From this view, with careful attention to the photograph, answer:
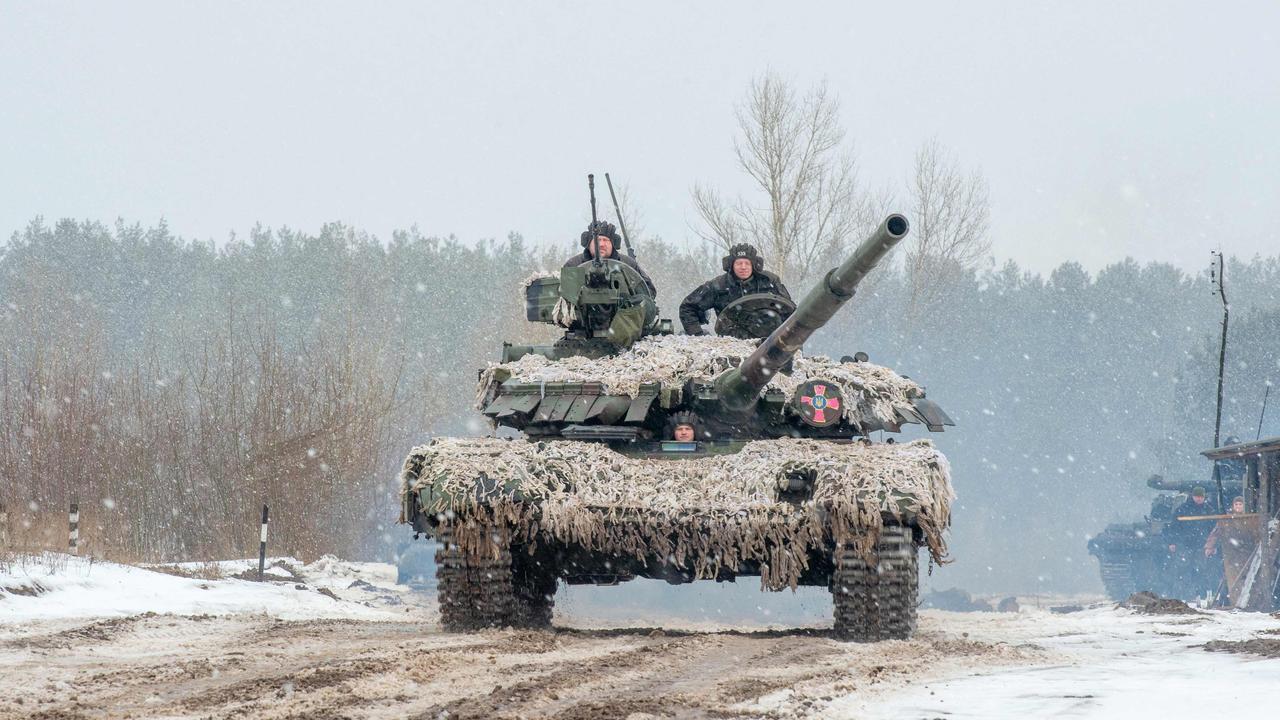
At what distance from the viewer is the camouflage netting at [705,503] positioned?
333 inches

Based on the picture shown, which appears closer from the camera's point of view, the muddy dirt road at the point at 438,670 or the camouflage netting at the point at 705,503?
the muddy dirt road at the point at 438,670

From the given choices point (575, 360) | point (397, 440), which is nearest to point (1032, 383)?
point (397, 440)

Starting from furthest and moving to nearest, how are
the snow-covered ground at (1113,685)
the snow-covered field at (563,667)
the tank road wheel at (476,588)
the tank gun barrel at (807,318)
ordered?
the tank road wheel at (476,588) → the tank gun barrel at (807,318) → the snow-covered field at (563,667) → the snow-covered ground at (1113,685)

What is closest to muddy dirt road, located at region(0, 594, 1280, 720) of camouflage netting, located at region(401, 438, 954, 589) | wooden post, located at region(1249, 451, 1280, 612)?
camouflage netting, located at region(401, 438, 954, 589)

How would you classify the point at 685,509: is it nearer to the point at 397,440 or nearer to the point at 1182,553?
the point at 397,440

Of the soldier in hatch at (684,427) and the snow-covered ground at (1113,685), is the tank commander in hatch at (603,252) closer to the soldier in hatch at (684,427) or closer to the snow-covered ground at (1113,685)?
the soldier in hatch at (684,427)

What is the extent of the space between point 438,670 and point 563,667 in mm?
618

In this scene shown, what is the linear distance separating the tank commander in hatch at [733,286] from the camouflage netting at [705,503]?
3163 millimetres

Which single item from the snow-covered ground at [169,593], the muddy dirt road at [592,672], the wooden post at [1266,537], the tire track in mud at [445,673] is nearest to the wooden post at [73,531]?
the snow-covered ground at [169,593]

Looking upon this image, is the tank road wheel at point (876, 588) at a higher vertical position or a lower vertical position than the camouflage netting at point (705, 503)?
lower

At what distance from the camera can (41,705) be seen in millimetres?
5359

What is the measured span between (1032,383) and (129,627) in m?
50.0

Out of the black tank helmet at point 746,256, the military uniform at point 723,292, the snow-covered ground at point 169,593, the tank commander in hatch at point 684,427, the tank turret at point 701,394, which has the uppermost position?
the black tank helmet at point 746,256

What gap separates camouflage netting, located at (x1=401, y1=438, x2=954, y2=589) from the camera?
845cm
